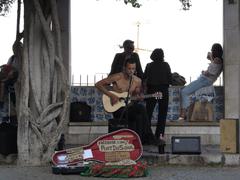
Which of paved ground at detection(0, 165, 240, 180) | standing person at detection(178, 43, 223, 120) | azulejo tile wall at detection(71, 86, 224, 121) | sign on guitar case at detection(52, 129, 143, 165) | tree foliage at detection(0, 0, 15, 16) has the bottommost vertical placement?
paved ground at detection(0, 165, 240, 180)

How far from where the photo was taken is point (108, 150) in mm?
9688

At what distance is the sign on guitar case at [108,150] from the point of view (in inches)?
373

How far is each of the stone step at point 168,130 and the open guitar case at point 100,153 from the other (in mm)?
3318

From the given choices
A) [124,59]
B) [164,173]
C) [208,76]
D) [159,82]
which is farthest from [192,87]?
[164,173]

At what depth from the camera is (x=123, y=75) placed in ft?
35.7

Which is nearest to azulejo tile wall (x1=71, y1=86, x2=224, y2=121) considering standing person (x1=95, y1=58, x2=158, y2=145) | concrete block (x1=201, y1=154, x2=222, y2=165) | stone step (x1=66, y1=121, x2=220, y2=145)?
stone step (x1=66, y1=121, x2=220, y2=145)

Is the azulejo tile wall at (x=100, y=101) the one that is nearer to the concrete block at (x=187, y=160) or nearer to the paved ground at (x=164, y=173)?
the concrete block at (x=187, y=160)

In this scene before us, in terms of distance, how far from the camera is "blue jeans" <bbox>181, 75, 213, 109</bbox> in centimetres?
1309

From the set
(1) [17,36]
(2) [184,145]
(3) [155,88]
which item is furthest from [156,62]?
(1) [17,36]

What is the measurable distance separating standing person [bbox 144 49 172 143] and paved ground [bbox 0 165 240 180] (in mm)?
1477

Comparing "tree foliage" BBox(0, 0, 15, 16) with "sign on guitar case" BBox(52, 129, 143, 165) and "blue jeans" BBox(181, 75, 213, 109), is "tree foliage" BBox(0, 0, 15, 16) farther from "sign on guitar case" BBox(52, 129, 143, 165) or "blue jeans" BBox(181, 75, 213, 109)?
"blue jeans" BBox(181, 75, 213, 109)

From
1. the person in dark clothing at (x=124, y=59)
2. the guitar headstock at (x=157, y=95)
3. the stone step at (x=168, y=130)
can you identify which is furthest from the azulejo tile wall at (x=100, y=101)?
the guitar headstock at (x=157, y=95)

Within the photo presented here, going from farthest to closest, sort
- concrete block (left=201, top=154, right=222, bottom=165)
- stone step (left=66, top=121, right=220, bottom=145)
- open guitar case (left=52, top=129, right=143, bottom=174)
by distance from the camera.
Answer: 1. stone step (left=66, top=121, right=220, bottom=145)
2. concrete block (left=201, top=154, right=222, bottom=165)
3. open guitar case (left=52, top=129, right=143, bottom=174)

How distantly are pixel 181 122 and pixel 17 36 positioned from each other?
13.6 feet
